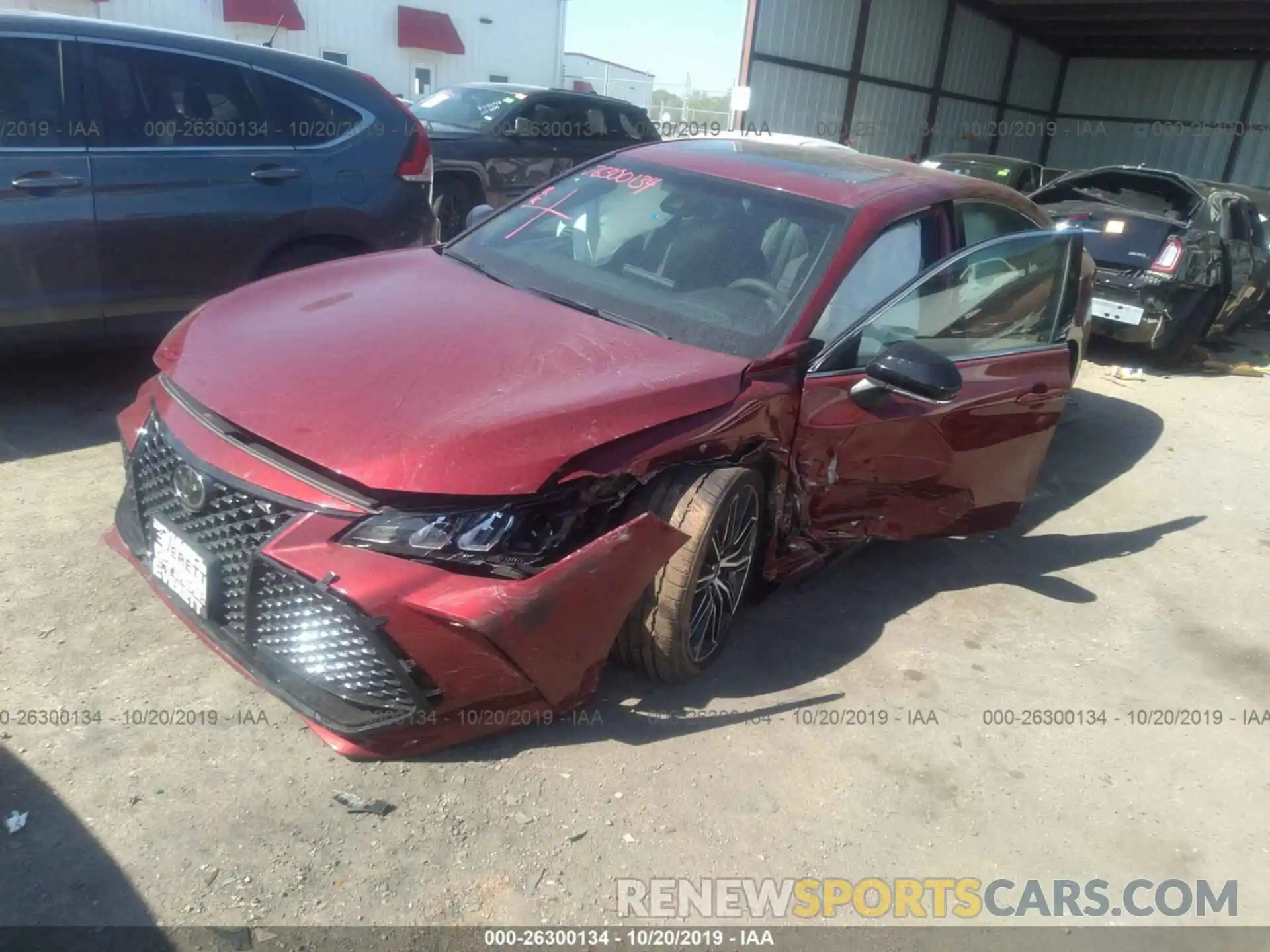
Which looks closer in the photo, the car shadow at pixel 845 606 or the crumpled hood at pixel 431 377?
the crumpled hood at pixel 431 377

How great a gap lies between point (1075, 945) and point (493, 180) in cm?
841

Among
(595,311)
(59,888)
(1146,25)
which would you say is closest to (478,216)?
(595,311)

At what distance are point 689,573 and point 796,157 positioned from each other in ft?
6.55

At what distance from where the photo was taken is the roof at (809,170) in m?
3.50

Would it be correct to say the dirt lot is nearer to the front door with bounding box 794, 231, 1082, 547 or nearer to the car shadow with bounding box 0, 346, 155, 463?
the car shadow with bounding box 0, 346, 155, 463

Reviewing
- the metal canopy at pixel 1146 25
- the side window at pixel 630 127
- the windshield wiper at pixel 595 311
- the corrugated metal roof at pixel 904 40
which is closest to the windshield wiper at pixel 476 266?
the windshield wiper at pixel 595 311

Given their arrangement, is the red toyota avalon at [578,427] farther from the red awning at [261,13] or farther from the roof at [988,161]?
the red awning at [261,13]

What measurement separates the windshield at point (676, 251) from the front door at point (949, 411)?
29cm

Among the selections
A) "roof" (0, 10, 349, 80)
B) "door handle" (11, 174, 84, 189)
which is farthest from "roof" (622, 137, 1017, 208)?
"door handle" (11, 174, 84, 189)

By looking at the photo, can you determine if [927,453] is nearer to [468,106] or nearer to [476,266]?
[476,266]

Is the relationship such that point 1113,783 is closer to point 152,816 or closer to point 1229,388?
point 152,816

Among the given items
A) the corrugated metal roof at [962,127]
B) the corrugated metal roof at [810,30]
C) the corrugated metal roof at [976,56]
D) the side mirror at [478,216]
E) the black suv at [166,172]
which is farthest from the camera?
the corrugated metal roof at [962,127]

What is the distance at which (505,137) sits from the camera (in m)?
9.51

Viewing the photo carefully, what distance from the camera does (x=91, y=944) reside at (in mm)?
2021
